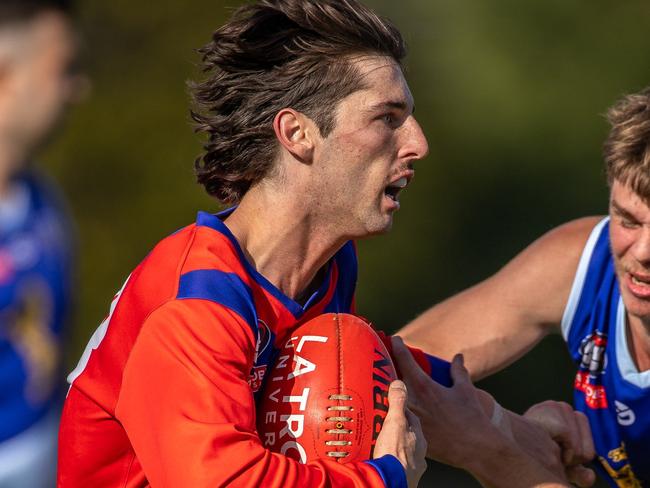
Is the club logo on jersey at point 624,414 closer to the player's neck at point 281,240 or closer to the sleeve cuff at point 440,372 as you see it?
the sleeve cuff at point 440,372

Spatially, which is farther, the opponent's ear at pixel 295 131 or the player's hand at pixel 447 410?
the player's hand at pixel 447 410

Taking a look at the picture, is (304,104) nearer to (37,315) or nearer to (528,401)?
(37,315)

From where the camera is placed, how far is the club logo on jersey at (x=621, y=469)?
440 cm

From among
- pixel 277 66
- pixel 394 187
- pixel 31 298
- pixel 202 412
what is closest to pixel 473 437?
pixel 394 187

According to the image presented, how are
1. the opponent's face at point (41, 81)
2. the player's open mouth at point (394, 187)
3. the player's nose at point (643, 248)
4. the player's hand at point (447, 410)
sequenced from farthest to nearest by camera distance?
the player's nose at point (643, 248) < the player's hand at point (447, 410) < the player's open mouth at point (394, 187) < the opponent's face at point (41, 81)

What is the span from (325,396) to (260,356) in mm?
213

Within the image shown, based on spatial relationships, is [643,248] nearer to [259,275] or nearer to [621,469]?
[621,469]

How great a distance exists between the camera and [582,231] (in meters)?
4.57

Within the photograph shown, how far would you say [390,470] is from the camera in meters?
3.09

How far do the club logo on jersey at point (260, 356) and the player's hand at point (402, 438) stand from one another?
0.36 meters

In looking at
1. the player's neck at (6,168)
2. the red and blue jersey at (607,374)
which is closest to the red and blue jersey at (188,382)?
the player's neck at (6,168)

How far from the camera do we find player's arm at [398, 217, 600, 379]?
450 cm

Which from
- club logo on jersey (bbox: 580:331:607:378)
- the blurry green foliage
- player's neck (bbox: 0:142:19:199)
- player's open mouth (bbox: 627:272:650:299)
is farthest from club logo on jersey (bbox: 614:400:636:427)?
the blurry green foliage

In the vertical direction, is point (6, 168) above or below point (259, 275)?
above
